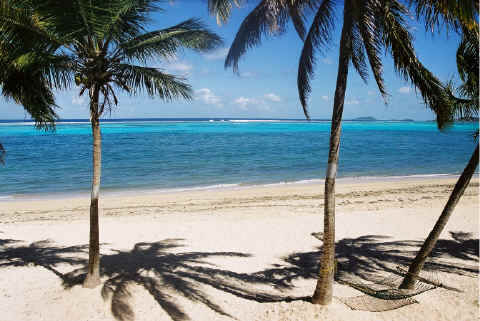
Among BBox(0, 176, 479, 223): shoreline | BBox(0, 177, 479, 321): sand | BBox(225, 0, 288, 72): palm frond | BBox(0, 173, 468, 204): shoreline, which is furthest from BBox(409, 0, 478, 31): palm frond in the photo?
BBox(0, 173, 468, 204): shoreline

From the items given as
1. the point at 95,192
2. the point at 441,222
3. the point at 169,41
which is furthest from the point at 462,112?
the point at 95,192

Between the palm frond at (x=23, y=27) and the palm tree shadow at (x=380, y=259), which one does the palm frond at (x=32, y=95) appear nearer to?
the palm frond at (x=23, y=27)

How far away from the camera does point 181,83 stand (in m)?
5.35

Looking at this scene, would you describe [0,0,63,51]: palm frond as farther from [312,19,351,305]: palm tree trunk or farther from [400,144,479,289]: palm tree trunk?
[400,144,479,289]: palm tree trunk

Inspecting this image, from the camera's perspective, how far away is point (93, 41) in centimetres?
487

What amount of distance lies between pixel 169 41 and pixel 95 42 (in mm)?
1076

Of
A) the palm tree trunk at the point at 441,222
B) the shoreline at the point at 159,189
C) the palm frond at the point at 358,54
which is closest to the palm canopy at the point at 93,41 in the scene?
the palm frond at the point at 358,54

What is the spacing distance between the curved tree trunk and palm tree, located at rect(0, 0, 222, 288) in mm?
15

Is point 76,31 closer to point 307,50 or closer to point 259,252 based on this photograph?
point 307,50

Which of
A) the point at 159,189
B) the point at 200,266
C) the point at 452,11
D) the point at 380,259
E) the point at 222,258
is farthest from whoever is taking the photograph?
the point at 159,189

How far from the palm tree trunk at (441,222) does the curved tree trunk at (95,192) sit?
17.3 ft

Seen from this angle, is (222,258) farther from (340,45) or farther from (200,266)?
(340,45)

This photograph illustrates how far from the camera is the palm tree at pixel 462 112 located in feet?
16.4

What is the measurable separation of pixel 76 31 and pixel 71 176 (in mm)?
18736
